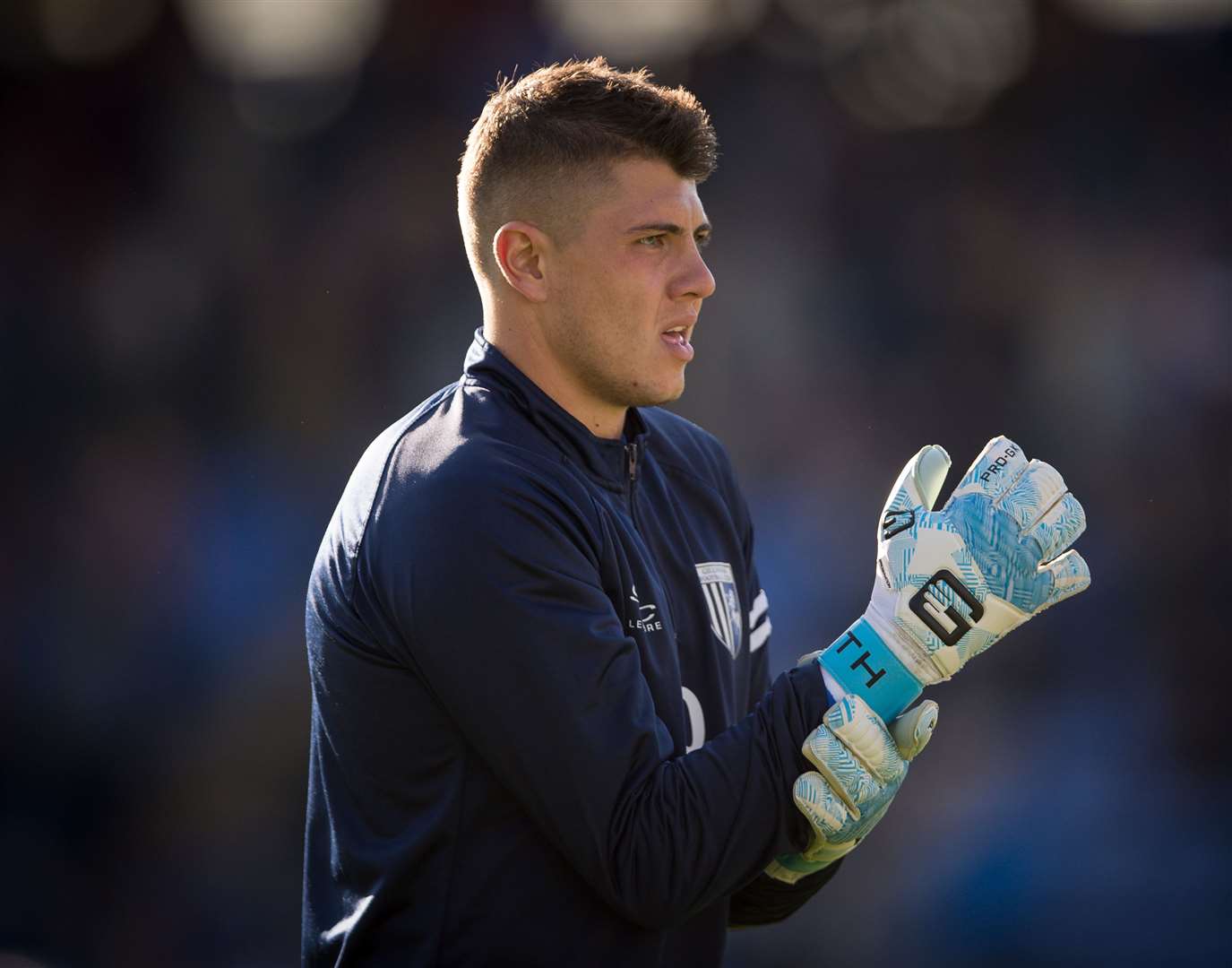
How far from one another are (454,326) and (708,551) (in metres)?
3.26

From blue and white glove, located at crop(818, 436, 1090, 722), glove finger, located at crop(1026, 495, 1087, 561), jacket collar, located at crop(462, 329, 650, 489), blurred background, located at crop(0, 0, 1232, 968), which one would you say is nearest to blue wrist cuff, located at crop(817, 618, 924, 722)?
blue and white glove, located at crop(818, 436, 1090, 722)

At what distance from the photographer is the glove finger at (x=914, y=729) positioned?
1912mm

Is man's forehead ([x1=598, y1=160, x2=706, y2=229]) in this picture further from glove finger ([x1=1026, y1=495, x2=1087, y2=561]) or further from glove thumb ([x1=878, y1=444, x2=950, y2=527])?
glove finger ([x1=1026, y1=495, x2=1087, y2=561])

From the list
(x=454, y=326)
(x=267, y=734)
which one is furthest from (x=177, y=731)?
(x=454, y=326)

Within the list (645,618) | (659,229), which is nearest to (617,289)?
(659,229)

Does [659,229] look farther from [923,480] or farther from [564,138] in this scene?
[923,480]

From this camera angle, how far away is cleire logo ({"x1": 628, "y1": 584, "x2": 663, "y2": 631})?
1996 millimetres

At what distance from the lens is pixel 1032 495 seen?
1.96m

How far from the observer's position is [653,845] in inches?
69.1

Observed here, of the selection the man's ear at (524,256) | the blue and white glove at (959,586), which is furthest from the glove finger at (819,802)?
the man's ear at (524,256)

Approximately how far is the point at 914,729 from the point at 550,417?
26.4 inches

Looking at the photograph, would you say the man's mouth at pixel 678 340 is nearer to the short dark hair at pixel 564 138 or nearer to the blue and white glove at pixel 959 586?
the short dark hair at pixel 564 138

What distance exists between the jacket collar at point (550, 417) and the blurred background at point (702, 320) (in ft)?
8.88

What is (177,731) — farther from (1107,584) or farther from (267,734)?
(1107,584)
